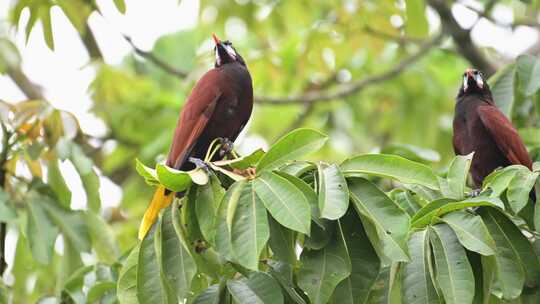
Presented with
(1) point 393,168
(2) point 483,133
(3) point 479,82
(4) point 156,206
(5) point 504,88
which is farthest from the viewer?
(3) point 479,82

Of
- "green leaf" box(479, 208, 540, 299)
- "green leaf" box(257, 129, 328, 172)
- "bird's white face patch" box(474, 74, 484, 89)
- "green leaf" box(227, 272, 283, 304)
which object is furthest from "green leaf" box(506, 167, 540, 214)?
"bird's white face patch" box(474, 74, 484, 89)

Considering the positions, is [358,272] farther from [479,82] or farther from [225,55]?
[479,82]

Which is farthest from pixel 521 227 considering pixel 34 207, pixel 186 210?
pixel 34 207

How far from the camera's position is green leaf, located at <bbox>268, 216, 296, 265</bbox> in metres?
2.37

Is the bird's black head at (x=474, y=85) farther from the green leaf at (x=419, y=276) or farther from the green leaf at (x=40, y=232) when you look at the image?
the green leaf at (x=40, y=232)

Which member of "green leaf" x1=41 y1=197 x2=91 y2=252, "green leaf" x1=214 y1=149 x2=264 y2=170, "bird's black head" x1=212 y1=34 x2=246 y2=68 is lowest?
"green leaf" x1=41 y1=197 x2=91 y2=252

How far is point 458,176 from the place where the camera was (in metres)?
2.60

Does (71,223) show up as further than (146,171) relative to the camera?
Yes

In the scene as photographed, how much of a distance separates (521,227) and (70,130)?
5.96ft

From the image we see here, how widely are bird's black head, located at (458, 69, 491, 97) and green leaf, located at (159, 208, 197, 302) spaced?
192cm

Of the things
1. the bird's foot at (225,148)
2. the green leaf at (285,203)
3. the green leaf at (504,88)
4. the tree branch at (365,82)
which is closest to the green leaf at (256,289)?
the green leaf at (285,203)

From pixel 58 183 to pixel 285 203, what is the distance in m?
1.62

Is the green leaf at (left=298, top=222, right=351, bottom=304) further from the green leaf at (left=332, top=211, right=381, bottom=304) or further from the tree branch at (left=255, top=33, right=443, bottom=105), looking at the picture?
the tree branch at (left=255, top=33, right=443, bottom=105)

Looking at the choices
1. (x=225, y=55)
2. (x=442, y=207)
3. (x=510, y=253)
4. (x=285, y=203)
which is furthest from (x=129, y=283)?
(x=225, y=55)
